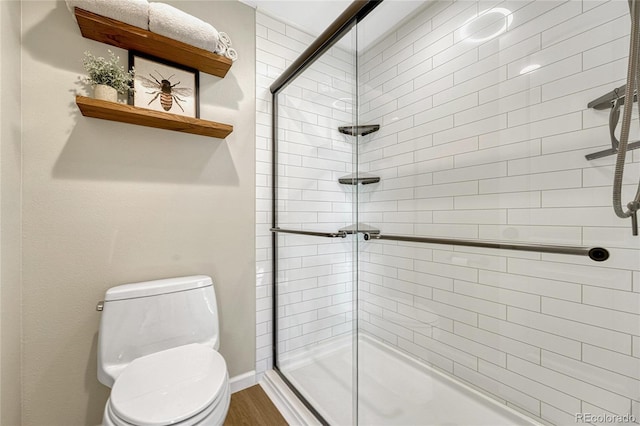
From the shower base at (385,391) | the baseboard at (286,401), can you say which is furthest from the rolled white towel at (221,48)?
the baseboard at (286,401)

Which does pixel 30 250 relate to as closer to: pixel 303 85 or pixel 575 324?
pixel 303 85

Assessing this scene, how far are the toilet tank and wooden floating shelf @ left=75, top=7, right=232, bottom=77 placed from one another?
1149mm

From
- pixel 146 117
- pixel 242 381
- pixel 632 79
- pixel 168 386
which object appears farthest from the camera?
pixel 242 381

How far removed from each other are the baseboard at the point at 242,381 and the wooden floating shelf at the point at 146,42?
1.81 meters

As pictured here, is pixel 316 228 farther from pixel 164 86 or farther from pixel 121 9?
pixel 121 9

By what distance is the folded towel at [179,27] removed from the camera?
1195 mm

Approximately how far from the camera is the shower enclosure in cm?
95

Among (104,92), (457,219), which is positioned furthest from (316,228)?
(104,92)

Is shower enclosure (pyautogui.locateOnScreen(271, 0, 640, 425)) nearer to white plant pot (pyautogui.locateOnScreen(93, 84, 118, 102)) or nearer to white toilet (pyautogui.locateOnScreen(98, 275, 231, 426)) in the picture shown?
white toilet (pyautogui.locateOnScreen(98, 275, 231, 426))

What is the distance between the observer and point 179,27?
1.24 metres

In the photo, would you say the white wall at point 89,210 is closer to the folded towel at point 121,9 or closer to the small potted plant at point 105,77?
the small potted plant at point 105,77

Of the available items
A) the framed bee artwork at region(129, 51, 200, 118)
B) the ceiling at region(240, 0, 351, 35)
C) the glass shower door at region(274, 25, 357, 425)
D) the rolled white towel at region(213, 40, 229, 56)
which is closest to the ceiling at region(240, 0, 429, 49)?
the ceiling at region(240, 0, 351, 35)

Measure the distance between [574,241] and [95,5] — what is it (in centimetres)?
214

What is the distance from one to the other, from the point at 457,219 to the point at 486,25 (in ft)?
3.12
